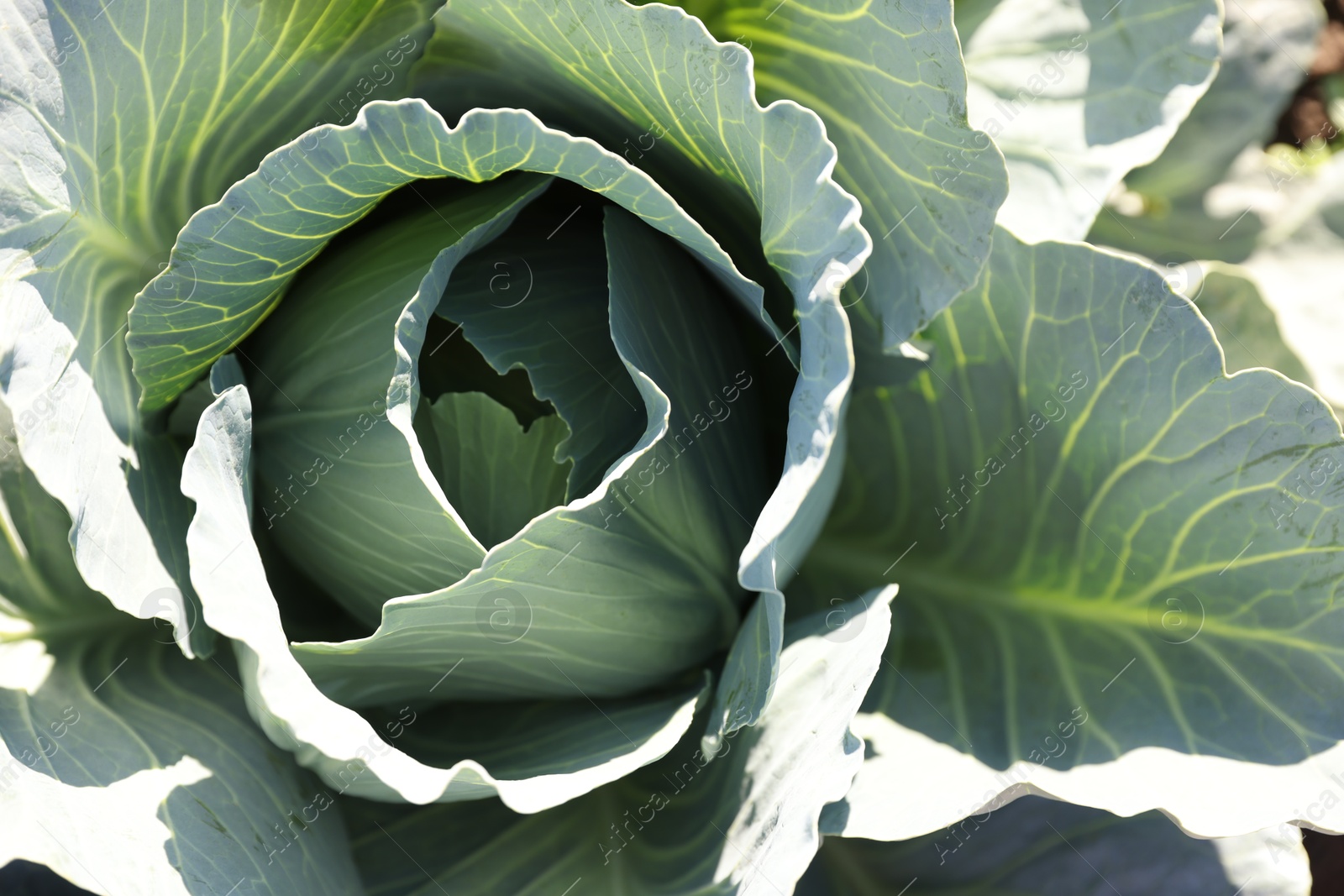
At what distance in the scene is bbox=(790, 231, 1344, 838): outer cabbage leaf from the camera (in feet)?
4.88

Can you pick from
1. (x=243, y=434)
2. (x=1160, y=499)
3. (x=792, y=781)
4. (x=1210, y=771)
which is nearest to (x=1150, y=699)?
(x=1210, y=771)

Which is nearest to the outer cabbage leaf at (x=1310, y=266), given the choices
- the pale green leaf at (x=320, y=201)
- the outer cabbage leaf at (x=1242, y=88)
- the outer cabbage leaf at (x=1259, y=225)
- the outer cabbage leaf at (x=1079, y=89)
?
the outer cabbage leaf at (x=1259, y=225)

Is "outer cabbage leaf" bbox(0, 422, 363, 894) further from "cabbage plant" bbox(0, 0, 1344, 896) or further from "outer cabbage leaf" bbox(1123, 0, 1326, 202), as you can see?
"outer cabbage leaf" bbox(1123, 0, 1326, 202)

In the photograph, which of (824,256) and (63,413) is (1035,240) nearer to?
(824,256)

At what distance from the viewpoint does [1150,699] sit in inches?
64.2

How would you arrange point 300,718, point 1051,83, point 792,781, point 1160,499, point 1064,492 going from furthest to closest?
point 1051,83 < point 1064,492 < point 1160,499 < point 792,781 < point 300,718

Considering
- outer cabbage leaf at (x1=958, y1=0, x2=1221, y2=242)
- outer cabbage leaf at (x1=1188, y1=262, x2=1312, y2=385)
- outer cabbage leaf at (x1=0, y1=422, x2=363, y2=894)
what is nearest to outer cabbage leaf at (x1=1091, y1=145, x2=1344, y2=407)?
outer cabbage leaf at (x1=1188, y1=262, x2=1312, y2=385)

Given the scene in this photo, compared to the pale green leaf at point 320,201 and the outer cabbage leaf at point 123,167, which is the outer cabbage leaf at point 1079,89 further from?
the outer cabbage leaf at point 123,167

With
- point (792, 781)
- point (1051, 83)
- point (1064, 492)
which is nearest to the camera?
point (792, 781)

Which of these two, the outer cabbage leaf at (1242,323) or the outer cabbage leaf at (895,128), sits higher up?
the outer cabbage leaf at (895,128)

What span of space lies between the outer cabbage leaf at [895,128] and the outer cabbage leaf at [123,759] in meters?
1.15

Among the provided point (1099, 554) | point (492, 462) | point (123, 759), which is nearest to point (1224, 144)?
point (1099, 554)

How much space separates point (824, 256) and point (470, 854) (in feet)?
3.61

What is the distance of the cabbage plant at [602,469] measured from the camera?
4.38 ft
